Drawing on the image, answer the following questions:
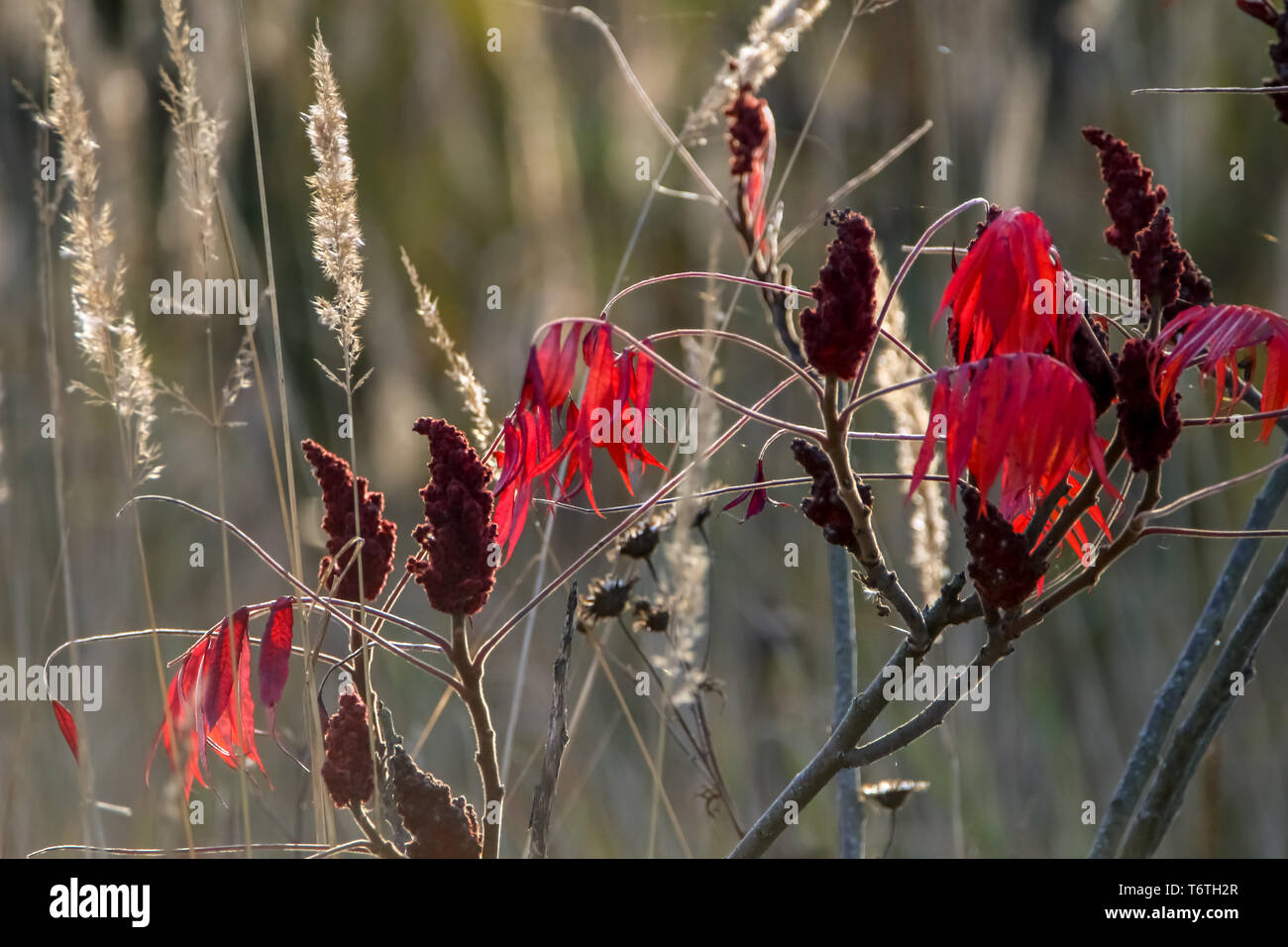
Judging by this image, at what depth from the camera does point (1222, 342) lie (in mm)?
411

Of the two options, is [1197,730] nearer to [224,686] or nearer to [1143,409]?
[1143,409]

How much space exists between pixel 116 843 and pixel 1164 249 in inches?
44.3

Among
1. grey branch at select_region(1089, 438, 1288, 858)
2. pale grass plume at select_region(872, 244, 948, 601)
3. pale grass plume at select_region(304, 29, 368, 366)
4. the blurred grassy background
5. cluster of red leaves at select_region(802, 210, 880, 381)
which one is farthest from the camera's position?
the blurred grassy background

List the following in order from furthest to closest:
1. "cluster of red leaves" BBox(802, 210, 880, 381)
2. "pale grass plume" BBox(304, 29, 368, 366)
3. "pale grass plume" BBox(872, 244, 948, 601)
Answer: "pale grass plume" BBox(872, 244, 948, 601)
"pale grass plume" BBox(304, 29, 368, 366)
"cluster of red leaves" BBox(802, 210, 880, 381)

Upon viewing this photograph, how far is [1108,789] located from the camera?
4.15 ft

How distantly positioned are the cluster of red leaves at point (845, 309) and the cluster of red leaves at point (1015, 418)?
0.11 feet

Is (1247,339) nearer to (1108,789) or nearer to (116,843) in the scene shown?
(1108,789)

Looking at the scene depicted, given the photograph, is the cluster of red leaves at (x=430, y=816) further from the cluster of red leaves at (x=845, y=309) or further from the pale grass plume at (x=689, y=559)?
the cluster of red leaves at (x=845, y=309)

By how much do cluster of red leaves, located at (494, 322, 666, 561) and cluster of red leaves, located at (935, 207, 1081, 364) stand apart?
0.43 feet

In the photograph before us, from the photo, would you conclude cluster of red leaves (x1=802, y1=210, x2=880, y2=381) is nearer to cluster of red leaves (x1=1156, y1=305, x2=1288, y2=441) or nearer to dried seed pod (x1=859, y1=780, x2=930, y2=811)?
cluster of red leaves (x1=1156, y1=305, x2=1288, y2=441)

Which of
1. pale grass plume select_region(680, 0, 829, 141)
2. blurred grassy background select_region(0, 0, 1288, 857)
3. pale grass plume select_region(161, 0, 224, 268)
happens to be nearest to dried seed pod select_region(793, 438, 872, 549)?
pale grass plume select_region(680, 0, 829, 141)

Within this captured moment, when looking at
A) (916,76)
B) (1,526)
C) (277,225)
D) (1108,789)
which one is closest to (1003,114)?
(916,76)

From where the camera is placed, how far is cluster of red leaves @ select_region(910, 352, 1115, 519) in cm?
37

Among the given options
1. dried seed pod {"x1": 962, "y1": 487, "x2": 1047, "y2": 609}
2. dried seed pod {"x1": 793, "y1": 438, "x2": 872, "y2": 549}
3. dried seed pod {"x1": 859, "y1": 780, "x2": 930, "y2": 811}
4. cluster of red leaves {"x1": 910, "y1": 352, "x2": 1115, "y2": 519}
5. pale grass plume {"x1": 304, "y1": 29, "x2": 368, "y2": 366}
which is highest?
pale grass plume {"x1": 304, "y1": 29, "x2": 368, "y2": 366}
